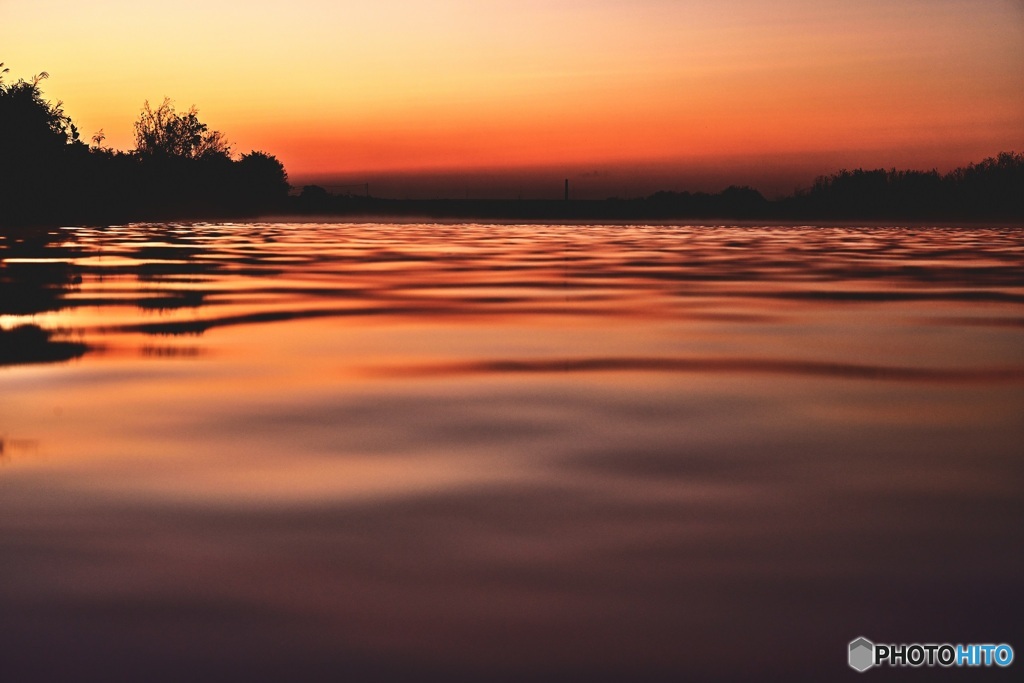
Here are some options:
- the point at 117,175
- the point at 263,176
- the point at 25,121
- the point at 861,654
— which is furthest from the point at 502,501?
the point at 263,176

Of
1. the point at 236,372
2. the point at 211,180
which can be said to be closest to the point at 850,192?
the point at 211,180

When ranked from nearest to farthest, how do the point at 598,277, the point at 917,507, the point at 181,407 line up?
the point at 917,507 < the point at 181,407 < the point at 598,277

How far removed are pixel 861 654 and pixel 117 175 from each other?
8634 centimetres

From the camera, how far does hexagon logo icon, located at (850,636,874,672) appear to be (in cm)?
356

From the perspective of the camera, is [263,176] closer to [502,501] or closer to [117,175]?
[117,175]

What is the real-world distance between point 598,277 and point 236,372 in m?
13.3

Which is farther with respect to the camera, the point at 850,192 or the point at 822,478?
the point at 850,192

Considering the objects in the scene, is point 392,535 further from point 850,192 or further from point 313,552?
point 850,192

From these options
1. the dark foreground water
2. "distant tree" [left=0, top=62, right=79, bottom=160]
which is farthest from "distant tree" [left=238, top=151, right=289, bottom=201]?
the dark foreground water

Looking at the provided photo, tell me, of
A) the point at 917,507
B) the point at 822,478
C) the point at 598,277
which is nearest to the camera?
the point at 917,507

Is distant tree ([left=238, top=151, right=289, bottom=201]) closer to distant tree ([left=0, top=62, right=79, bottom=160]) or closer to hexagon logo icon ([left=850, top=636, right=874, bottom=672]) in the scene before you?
distant tree ([left=0, top=62, right=79, bottom=160])

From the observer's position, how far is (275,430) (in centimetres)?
713

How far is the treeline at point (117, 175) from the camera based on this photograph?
59750 mm

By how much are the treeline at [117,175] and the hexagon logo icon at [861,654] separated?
2359 inches
